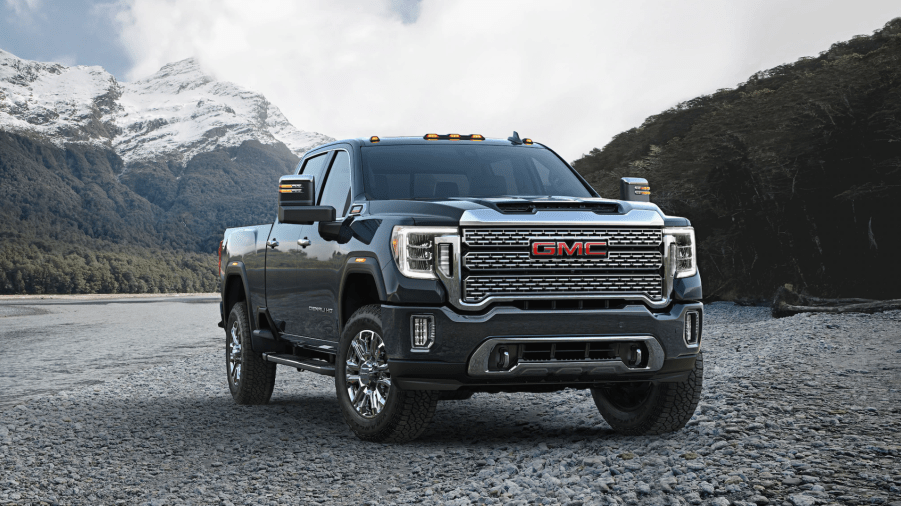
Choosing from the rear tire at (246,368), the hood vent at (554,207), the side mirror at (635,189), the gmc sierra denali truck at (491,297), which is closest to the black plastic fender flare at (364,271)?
the gmc sierra denali truck at (491,297)

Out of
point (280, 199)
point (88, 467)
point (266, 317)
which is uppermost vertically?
point (280, 199)

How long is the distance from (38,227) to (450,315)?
183 meters

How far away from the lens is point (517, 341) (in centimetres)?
574

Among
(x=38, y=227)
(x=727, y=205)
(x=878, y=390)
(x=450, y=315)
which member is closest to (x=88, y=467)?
(x=450, y=315)

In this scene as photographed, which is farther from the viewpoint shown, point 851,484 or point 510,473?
point 510,473

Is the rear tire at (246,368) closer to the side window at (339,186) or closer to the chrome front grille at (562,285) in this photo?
the side window at (339,186)

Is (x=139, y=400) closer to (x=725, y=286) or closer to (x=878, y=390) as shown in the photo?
(x=878, y=390)

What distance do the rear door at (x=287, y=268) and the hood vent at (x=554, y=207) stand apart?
7.11 ft

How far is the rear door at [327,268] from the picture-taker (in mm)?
6859

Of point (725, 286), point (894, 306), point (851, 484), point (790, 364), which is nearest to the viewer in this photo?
point (851, 484)

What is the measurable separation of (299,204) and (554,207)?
1.99 meters

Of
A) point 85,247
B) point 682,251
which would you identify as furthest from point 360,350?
point 85,247

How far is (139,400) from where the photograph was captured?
10359 mm

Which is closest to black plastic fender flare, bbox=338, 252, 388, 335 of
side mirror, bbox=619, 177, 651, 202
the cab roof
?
the cab roof
